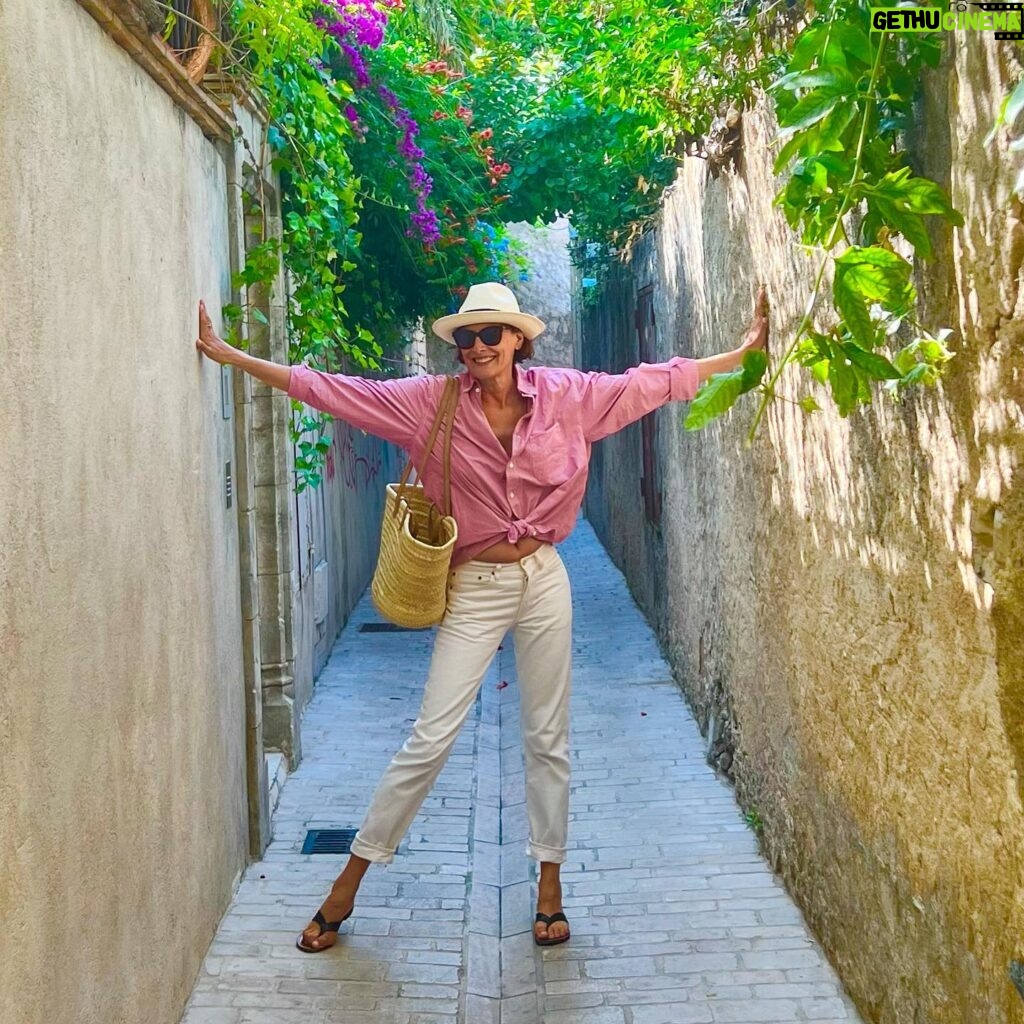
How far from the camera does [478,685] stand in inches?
163

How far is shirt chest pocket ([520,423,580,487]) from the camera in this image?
161 inches

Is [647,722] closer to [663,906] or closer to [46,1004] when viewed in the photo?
[663,906]

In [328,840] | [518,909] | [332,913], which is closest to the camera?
[332,913]

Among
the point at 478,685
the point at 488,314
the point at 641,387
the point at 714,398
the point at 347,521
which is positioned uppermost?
the point at 488,314

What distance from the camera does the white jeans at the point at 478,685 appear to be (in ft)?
13.4

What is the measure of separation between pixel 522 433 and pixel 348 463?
6.87 m

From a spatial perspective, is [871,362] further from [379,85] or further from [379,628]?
[379,628]

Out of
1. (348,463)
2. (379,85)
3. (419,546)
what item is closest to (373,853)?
(419,546)

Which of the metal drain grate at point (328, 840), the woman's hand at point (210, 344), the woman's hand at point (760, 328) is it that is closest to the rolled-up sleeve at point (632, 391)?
the woman's hand at point (760, 328)

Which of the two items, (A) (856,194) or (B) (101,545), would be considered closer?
(A) (856,194)

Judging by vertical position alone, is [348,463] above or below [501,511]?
above

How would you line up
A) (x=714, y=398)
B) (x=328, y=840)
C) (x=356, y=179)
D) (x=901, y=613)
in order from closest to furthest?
(x=714, y=398) → (x=901, y=613) → (x=328, y=840) → (x=356, y=179)

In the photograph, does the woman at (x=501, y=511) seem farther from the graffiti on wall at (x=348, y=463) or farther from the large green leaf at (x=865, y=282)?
the graffiti on wall at (x=348, y=463)

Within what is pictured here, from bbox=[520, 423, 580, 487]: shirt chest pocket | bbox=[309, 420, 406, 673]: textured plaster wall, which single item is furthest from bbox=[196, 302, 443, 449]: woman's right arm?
bbox=[309, 420, 406, 673]: textured plaster wall
